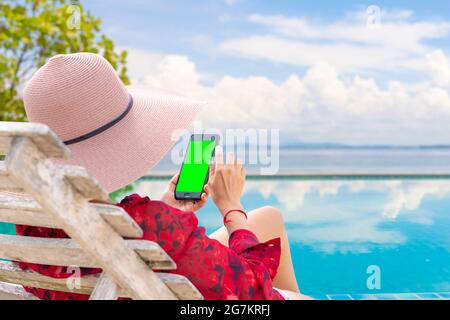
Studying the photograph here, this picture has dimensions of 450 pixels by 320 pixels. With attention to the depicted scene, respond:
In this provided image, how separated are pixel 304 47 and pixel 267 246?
102ft

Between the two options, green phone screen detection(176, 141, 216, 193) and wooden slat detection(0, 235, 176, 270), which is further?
green phone screen detection(176, 141, 216, 193)

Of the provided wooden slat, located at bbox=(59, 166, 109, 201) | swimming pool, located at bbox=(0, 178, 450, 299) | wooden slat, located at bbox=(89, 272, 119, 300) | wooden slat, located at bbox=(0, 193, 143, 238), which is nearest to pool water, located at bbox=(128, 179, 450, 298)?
swimming pool, located at bbox=(0, 178, 450, 299)

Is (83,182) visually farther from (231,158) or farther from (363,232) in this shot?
(363,232)

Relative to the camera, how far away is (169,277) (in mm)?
1456

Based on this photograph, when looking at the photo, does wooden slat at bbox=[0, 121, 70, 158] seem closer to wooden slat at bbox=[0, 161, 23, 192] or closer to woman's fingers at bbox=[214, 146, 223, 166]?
wooden slat at bbox=[0, 161, 23, 192]

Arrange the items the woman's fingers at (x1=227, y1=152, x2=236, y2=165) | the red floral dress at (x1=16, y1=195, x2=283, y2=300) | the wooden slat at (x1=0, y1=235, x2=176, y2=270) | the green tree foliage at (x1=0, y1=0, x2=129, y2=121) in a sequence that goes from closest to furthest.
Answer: the wooden slat at (x1=0, y1=235, x2=176, y2=270)
the red floral dress at (x1=16, y1=195, x2=283, y2=300)
the woman's fingers at (x1=227, y1=152, x2=236, y2=165)
the green tree foliage at (x1=0, y1=0, x2=129, y2=121)

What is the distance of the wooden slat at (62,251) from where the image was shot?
1.35 m

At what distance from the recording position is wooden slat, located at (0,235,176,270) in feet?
4.44

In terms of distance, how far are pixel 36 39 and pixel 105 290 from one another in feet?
23.3

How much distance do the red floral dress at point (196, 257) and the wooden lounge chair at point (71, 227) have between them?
0.06 meters

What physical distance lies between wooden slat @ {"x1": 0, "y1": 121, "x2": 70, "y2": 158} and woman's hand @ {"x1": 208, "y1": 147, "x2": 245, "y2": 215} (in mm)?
838

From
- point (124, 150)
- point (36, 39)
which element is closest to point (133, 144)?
point (124, 150)

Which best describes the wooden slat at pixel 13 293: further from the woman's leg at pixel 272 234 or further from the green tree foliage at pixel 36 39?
the green tree foliage at pixel 36 39

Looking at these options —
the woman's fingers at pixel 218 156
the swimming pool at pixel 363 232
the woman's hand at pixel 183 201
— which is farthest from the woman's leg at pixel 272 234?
the swimming pool at pixel 363 232
